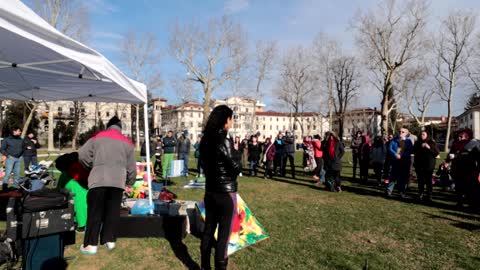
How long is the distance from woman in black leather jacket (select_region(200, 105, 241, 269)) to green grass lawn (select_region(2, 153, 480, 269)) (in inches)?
33.8

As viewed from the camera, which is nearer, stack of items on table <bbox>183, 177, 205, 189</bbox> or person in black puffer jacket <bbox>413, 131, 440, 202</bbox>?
person in black puffer jacket <bbox>413, 131, 440, 202</bbox>

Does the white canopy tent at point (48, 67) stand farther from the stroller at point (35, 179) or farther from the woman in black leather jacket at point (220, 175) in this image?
the stroller at point (35, 179)

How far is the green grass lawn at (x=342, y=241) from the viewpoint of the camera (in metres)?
3.89

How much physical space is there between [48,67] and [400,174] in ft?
26.7

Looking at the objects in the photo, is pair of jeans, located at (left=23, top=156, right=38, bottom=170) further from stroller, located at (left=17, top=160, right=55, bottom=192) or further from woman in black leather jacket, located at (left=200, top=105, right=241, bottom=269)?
woman in black leather jacket, located at (left=200, top=105, right=241, bottom=269)

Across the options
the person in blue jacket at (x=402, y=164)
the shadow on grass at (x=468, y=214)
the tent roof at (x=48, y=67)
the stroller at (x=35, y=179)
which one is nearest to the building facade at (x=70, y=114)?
the stroller at (x=35, y=179)

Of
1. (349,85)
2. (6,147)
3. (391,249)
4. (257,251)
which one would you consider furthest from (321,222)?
(349,85)

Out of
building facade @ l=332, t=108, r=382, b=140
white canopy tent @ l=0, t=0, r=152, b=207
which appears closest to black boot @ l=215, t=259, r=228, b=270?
white canopy tent @ l=0, t=0, r=152, b=207

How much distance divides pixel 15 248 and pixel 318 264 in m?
3.73

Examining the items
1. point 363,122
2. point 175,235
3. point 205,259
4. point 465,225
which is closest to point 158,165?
point 175,235

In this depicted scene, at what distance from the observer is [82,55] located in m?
3.81

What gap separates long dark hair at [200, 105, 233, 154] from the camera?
318 cm

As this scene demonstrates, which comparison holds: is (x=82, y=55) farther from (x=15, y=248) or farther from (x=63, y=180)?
(x=15, y=248)

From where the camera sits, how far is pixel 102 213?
4.05 m
